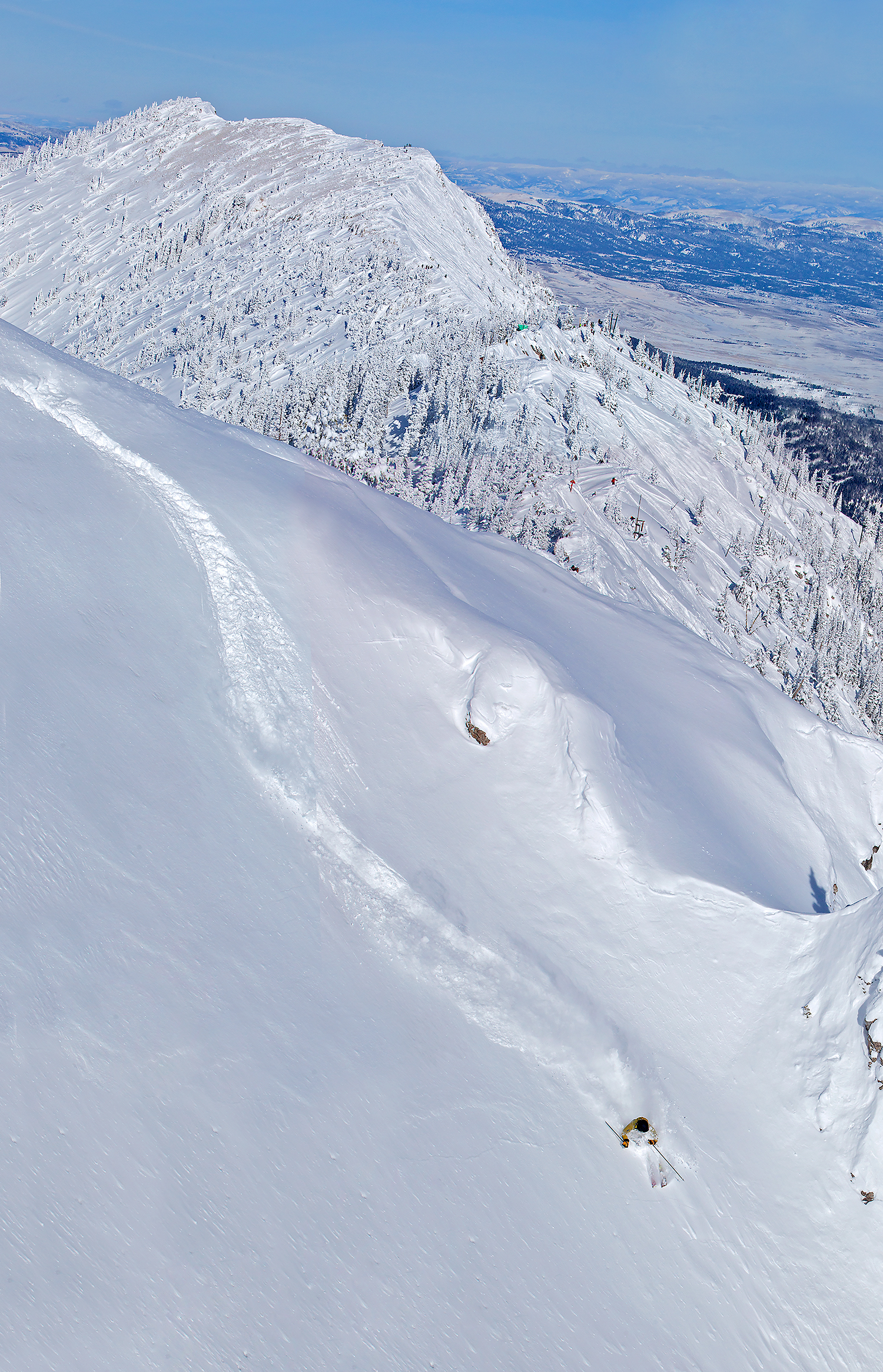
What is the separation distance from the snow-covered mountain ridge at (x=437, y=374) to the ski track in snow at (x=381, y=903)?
5598 cm

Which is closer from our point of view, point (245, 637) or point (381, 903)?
point (381, 903)

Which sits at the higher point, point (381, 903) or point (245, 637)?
point (245, 637)

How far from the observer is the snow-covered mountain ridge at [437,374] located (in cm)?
8319

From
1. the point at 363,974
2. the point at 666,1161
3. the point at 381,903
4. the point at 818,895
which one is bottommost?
the point at 666,1161

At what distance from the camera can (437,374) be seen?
93562mm

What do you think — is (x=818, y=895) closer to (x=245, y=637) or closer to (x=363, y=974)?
(x=363, y=974)

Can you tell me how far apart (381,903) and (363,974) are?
1.49 m

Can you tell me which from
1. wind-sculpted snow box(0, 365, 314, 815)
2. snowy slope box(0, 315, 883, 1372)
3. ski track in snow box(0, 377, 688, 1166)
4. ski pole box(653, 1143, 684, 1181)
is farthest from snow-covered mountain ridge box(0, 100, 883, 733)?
ski pole box(653, 1143, 684, 1181)

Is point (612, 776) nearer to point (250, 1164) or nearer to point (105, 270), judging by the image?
point (250, 1164)

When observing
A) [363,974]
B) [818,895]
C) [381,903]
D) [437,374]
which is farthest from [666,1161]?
[437,374]

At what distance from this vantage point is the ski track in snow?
15375 mm

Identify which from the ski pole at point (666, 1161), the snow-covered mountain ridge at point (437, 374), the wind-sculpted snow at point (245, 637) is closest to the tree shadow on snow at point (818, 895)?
the ski pole at point (666, 1161)

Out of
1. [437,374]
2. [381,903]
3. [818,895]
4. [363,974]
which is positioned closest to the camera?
[363,974]

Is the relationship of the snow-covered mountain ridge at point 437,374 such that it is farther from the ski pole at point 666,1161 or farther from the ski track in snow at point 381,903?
the ski pole at point 666,1161
